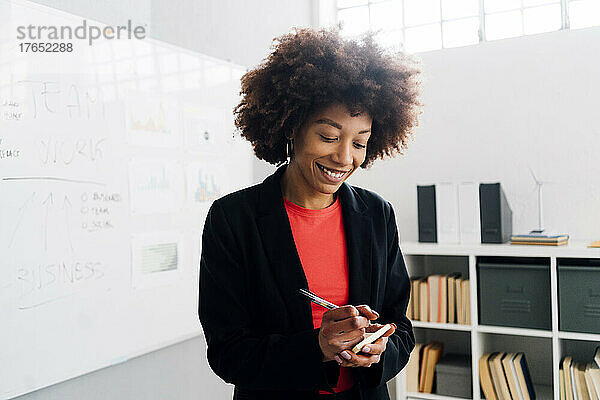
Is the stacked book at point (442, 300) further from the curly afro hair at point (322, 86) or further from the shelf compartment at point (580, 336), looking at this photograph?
the curly afro hair at point (322, 86)

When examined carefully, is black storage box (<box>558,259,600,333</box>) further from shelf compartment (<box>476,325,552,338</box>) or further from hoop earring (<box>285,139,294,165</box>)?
hoop earring (<box>285,139,294,165</box>)

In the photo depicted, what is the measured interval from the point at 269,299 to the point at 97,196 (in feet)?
3.36

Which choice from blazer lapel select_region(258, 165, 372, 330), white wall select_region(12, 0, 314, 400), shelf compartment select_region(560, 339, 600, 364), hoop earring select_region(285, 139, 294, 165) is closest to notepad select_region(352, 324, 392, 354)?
blazer lapel select_region(258, 165, 372, 330)

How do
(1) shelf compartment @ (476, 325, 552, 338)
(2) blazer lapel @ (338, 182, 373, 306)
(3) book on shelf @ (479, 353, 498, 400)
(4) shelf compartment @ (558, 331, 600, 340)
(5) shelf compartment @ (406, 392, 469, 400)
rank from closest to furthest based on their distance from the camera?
(2) blazer lapel @ (338, 182, 373, 306) → (4) shelf compartment @ (558, 331, 600, 340) → (1) shelf compartment @ (476, 325, 552, 338) → (3) book on shelf @ (479, 353, 498, 400) → (5) shelf compartment @ (406, 392, 469, 400)

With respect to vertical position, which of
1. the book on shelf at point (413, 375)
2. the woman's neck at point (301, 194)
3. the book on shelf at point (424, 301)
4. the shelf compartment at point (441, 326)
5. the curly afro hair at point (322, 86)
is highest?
the curly afro hair at point (322, 86)

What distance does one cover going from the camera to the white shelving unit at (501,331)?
8.25ft

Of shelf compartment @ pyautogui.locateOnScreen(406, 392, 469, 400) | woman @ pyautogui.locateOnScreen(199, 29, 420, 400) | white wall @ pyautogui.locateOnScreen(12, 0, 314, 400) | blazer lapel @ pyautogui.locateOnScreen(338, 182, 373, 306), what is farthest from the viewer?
shelf compartment @ pyautogui.locateOnScreen(406, 392, 469, 400)

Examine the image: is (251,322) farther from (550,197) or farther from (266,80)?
(550,197)

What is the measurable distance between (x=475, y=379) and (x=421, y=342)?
41 cm

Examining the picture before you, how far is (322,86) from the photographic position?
128 centimetres

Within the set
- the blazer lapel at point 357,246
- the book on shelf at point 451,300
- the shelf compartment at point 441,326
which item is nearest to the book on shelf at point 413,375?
the shelf compartment at point 441,326

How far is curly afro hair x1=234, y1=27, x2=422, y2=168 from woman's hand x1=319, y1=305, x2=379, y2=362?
43cm

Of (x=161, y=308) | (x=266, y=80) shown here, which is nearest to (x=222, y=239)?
(x=266, y=80)

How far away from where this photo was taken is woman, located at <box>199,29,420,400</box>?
4.09 feet
